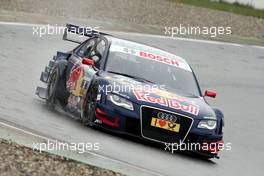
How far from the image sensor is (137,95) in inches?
396

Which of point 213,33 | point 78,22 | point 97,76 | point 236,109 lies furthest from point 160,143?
point 213,33

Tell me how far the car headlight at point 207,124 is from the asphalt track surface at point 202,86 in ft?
1.40

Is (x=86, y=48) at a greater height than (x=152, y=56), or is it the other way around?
(x=152, y=56)

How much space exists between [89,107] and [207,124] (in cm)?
147

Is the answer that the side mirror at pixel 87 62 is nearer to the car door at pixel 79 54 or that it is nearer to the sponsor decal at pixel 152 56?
the sponsor decal at pixel 152 56

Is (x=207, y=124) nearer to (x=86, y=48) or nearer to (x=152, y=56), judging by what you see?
(x=152, y=56)

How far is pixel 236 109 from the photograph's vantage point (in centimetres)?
1520

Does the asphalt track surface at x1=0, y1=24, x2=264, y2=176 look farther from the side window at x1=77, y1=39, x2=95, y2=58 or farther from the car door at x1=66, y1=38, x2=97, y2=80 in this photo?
the side window at x1=77, y1=39, x2=95, y2=58

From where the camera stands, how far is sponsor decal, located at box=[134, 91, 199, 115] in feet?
32.9

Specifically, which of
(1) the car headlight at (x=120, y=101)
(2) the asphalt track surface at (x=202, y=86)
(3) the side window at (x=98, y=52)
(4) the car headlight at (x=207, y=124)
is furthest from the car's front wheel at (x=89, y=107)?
(4) the car headlight at (x=207, y=124)

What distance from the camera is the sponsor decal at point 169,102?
10031mm

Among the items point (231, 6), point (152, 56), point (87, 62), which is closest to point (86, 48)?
point (152, 56)

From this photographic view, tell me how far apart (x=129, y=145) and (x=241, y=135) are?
3.45 metres

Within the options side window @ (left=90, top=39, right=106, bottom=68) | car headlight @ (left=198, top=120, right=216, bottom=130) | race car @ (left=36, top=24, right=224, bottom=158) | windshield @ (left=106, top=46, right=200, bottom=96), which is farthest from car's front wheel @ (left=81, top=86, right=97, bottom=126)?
car headlight @ (left=198, top=120, right=216, bottom=130)
